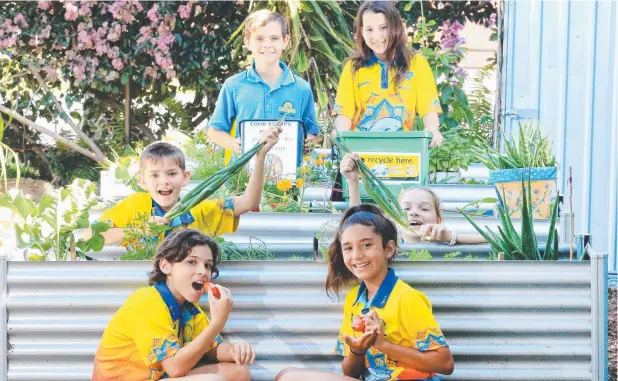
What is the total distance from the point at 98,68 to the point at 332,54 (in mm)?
2813

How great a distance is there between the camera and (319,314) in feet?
10.7

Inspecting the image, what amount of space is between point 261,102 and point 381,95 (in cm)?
62

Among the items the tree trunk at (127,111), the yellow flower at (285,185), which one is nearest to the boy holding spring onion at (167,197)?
the yellow flower at (285,185)

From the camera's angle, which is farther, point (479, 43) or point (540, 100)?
point (479, 43)

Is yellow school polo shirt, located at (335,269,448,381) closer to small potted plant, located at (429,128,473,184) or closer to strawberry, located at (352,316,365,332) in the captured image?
A: strawberry, located at (352,316,365,332)

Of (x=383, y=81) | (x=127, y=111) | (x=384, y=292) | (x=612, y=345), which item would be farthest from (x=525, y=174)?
(x=127, y=111)

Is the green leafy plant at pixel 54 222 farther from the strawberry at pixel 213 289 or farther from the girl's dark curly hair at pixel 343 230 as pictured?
the girl's dark curly hair at pixel 343 230

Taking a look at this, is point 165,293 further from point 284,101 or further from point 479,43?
point 479,43

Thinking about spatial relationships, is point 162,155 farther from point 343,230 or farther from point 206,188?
point 343,230

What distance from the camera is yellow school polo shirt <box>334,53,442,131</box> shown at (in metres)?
5.21

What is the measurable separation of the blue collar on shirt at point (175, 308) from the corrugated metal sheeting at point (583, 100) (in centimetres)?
320

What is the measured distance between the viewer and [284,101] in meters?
5.26

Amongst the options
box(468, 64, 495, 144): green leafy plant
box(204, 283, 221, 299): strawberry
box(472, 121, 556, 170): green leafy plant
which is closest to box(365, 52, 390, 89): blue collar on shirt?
box(472, 121, 556, 170): green leafy plant

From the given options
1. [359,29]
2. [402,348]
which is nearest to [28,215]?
[402,348]
